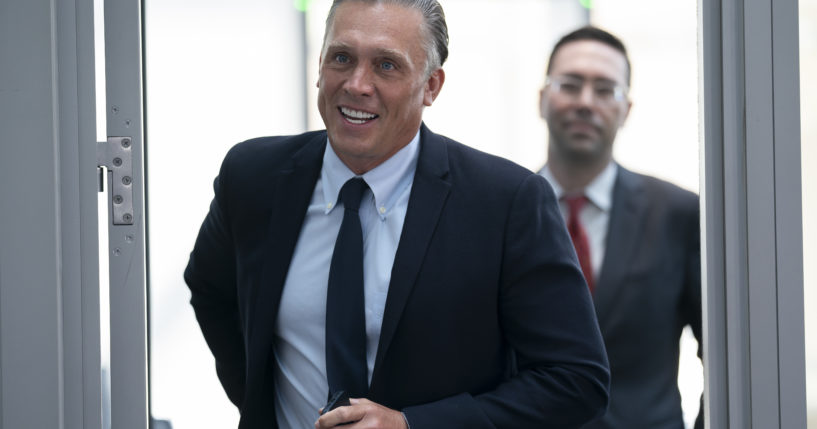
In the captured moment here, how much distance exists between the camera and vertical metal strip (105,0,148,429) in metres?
1.16

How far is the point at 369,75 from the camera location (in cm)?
128

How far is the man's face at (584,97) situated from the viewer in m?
2.33

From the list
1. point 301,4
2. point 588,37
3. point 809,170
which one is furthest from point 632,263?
point 301,4

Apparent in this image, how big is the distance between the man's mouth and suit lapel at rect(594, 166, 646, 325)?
94 centimetres

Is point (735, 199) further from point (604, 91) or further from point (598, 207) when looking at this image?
point (604, 91)

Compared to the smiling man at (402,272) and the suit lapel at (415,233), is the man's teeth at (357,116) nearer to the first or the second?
the smiling man at (402,272)

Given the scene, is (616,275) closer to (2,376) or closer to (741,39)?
(741,39)

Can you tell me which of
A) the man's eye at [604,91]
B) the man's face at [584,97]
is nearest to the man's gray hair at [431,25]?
the man's face at [584,97]

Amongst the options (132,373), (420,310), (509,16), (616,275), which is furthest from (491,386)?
(509,16)

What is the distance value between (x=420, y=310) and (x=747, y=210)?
49 cm

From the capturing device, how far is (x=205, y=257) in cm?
148

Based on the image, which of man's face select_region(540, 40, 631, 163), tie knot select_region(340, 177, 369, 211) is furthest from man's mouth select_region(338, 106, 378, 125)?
man's face select_region(540, 40, 631, 163)

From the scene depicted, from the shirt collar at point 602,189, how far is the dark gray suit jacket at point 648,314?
14 centimetres

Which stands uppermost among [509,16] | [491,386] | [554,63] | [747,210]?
[509,16]
